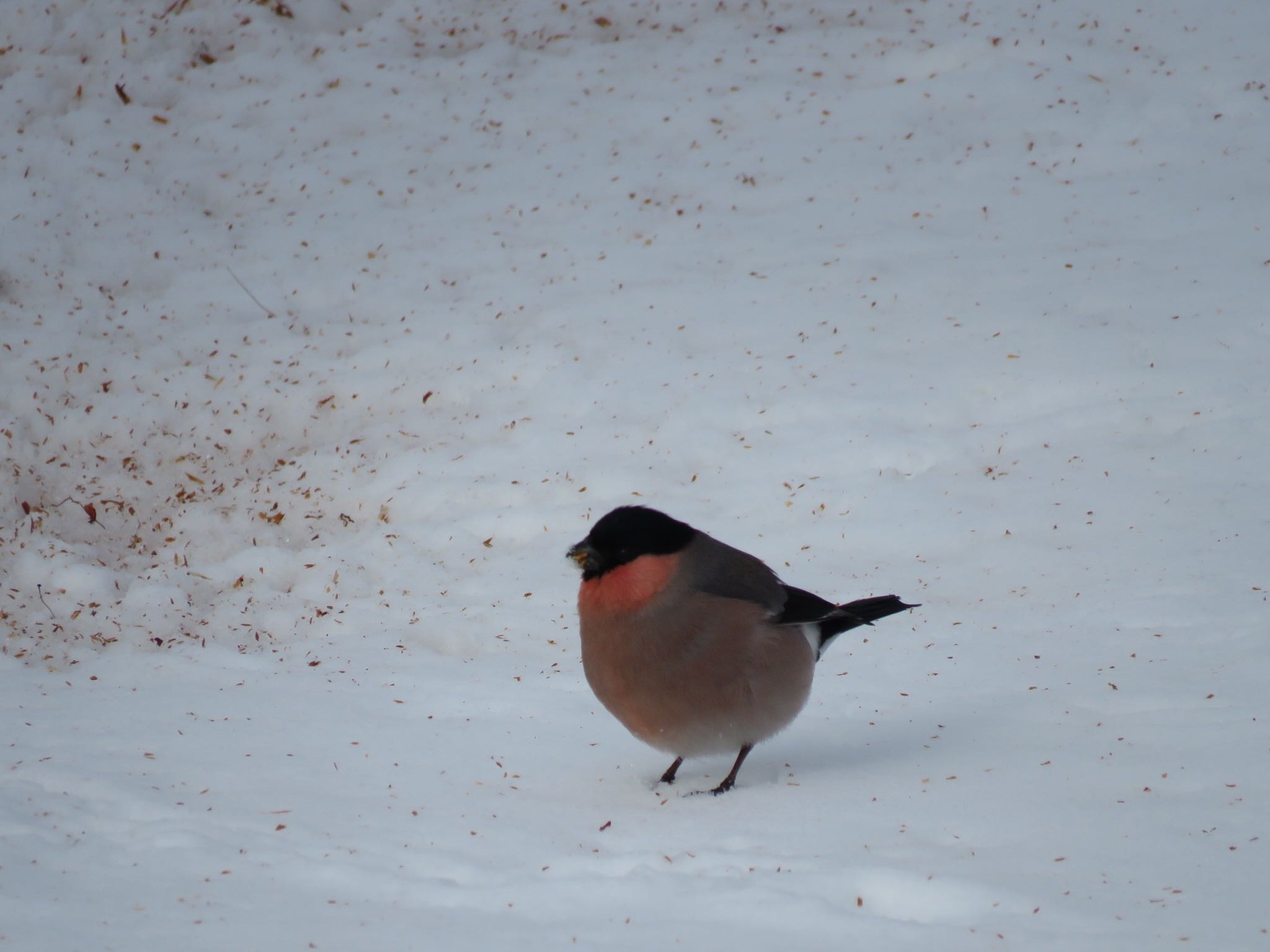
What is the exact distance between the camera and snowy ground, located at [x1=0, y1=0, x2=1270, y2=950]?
3.26 meters

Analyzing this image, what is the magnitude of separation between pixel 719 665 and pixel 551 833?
0.75m

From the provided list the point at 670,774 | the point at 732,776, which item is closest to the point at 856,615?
the point at 732,776

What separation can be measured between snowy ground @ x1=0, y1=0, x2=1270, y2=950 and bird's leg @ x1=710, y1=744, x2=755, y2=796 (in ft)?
0.21

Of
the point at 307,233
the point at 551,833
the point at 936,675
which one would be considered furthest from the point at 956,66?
the point at 551,833

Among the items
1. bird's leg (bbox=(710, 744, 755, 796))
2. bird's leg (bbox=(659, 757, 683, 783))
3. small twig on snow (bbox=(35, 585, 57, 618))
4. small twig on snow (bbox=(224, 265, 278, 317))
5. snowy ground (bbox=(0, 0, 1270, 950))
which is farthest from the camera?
small twig on snow (bbox=(224, 265, 278, 317))

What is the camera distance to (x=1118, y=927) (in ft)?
9.18

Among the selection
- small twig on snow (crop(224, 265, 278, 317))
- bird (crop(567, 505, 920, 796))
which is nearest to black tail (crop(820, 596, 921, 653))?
bird (crop(567, 505, 920, 796))

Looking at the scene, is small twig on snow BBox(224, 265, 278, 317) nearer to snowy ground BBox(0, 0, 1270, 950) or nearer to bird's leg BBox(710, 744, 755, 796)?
snowy ground BBox(0, 0, 1270, 950)

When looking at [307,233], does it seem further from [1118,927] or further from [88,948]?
[1118,927]

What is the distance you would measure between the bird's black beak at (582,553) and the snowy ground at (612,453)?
78 centimetres

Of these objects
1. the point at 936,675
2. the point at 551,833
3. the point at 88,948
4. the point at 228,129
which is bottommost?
the point at 936,675

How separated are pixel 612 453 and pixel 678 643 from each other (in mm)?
2784

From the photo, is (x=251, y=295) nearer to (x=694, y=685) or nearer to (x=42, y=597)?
(x=42, y=597)

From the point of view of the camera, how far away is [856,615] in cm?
427
